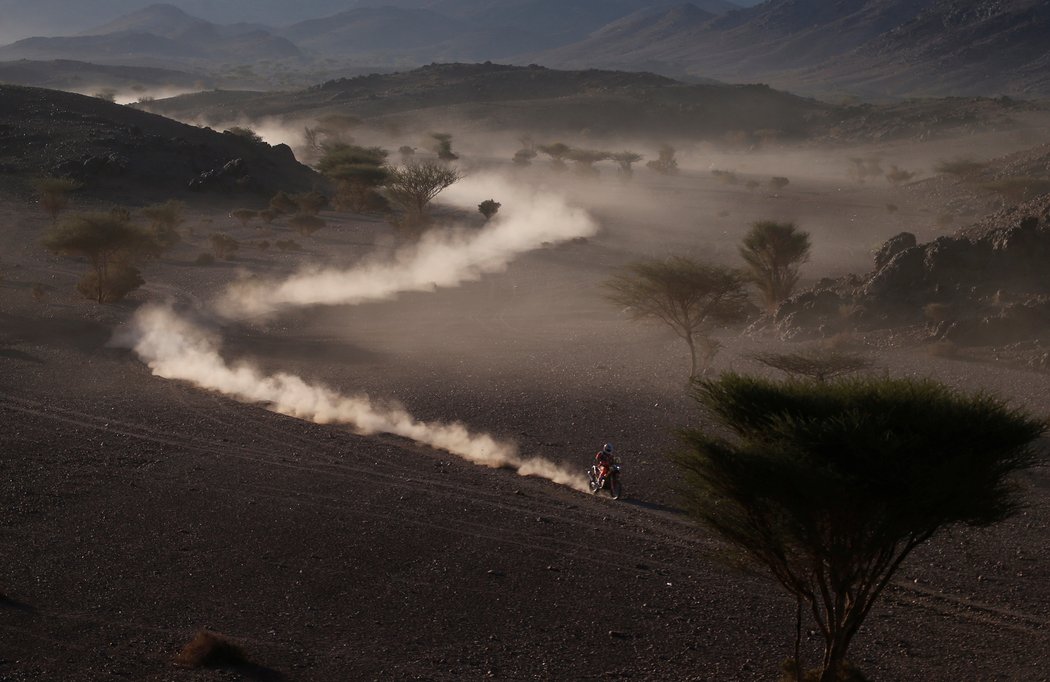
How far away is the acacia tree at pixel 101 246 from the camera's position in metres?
34.4

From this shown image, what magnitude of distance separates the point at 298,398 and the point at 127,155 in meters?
46.6

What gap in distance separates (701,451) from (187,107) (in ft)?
444

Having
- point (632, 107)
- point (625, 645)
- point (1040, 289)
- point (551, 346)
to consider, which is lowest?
point (625, 645)

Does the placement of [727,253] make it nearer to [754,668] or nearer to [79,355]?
[79,355]

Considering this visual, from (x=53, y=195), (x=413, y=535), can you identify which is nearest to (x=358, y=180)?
(x=53, y=195)

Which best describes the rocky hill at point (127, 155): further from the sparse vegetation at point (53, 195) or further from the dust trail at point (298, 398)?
the dust trail at point (298, 398)

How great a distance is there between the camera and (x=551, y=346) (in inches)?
1171

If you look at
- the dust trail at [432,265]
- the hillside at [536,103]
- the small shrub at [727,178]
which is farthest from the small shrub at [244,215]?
the hillside at [536,103]

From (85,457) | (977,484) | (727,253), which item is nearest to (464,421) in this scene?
(85,457)

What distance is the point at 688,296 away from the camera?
89.6ft

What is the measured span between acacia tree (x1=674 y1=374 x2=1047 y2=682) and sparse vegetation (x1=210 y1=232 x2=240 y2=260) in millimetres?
37817

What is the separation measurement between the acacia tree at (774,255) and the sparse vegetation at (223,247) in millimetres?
22941

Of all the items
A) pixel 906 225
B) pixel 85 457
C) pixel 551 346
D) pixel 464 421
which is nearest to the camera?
pixel 85 457

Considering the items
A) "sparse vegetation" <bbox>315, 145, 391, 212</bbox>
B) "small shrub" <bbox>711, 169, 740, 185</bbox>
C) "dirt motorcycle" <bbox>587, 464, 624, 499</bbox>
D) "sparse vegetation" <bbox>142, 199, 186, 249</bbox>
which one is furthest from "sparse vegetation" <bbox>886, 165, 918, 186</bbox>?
"dirt motorcycle" <bbox>587, 464, 624, 499</bbox>
